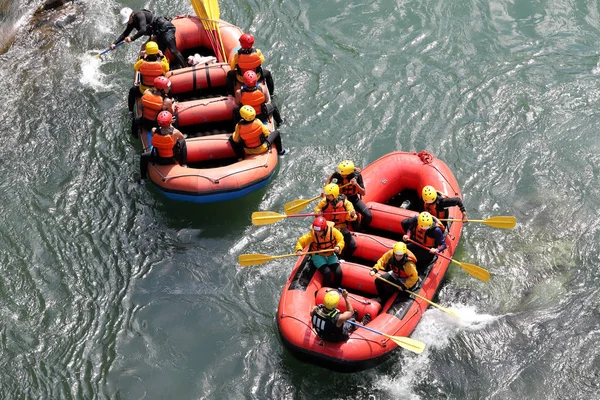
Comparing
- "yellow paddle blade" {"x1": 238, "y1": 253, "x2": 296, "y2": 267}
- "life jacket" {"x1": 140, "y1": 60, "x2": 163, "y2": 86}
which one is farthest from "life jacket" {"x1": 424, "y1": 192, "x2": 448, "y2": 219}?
"life jacket" {"x1": 140, "y1": 60, "x2": 163, "y2": 86}

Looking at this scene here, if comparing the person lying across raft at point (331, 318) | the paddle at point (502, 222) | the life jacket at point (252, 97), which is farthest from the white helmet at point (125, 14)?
the person lying across raft at point (331, 318)

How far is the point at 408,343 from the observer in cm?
863

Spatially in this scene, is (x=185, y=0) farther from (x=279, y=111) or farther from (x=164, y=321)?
(x=164, y=321)

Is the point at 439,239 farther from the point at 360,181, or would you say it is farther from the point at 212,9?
the point at 212,9

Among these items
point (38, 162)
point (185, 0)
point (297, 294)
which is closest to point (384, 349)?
point (297, 294)

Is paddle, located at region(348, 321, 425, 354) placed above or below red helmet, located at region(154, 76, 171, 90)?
below

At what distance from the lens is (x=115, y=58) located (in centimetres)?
1436

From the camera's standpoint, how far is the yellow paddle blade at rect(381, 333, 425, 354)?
859 cm

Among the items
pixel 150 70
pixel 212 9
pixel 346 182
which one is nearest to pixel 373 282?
pixel 346 182

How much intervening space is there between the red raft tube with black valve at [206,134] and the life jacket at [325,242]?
2094 mm

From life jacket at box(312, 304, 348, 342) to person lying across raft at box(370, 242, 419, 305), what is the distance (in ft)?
3.24

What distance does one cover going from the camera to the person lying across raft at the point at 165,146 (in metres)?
10.9

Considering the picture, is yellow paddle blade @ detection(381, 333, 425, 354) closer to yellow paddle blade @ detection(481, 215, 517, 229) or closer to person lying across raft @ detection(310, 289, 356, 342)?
person lying across raft @ detection(310, 289, 356, 342)

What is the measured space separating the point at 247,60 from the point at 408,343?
5.86 meters
